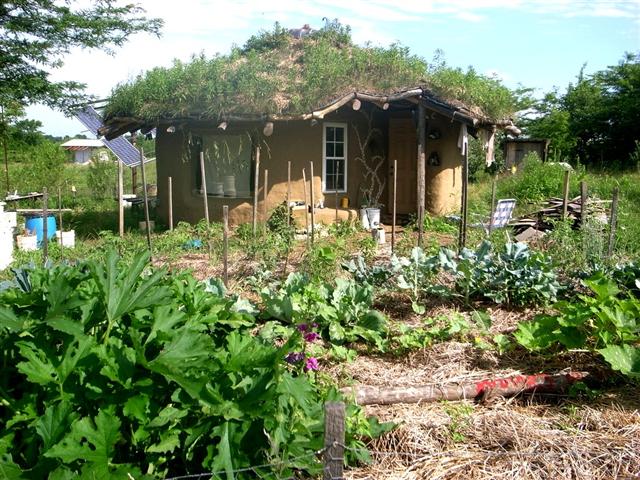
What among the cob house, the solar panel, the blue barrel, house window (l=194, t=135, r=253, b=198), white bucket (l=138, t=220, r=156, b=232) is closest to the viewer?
the blue barrel

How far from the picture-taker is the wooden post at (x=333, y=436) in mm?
2590

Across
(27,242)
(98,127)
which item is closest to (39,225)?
(27,242)

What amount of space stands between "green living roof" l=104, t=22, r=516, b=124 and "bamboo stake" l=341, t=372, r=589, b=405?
8567mm

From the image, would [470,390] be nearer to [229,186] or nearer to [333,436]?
[333,436]

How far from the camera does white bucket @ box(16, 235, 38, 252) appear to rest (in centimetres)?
1095

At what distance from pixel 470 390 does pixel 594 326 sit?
4.13ft

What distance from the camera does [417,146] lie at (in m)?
13.8

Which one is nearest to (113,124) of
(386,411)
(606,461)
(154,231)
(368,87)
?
(154,231)

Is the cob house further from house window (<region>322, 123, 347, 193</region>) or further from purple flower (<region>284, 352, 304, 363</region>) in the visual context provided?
purple flower (<region>284, 352, 304, 363</region>)

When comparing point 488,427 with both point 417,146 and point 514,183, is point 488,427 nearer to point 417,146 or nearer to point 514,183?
point 417,146

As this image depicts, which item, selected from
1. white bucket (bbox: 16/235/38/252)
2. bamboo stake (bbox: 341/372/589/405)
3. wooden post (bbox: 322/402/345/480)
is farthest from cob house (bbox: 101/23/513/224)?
wooden post (bbox: 322/402/345/480)

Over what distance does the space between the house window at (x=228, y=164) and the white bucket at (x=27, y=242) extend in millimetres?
3766

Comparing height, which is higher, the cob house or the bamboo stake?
the cob house

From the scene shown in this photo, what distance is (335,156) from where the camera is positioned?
45.0 ft
